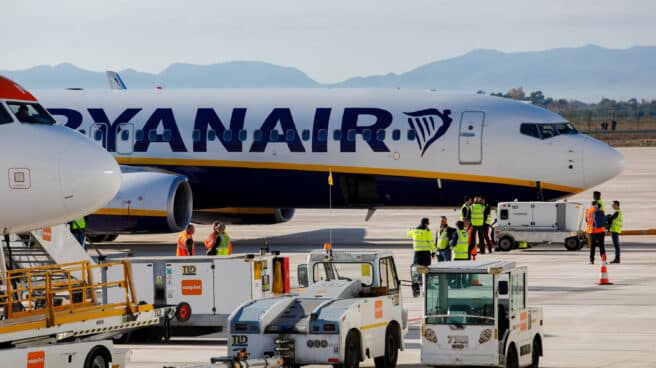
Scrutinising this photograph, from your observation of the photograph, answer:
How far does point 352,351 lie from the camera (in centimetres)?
1927

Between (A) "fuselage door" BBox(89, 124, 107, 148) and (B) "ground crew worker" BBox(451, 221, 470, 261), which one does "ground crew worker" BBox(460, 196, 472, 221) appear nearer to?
(B) "ground crew worker" BBox(451, 221, 470, 261)

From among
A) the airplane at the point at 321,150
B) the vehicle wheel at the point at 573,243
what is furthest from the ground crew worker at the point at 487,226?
the vehicle wheel at the point at 573,243

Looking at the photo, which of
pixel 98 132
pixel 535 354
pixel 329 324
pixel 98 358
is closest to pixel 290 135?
pixel 98 132

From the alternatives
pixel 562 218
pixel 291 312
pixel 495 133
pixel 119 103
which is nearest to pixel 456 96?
pixel 495 133

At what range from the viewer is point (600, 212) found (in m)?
35.5

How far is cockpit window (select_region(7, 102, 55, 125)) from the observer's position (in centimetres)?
1934

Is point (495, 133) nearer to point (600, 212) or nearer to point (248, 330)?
point (600, 212)

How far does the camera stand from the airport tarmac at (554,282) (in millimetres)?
21797

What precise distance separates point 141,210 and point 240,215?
17.8 ft

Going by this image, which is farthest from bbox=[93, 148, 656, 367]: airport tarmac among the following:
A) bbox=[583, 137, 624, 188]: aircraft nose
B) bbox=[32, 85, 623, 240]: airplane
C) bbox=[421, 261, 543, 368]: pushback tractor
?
bbox=[583, 137, 624, 188]: aircraft nose

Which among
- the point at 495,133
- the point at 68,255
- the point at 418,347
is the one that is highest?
the point at 495,133

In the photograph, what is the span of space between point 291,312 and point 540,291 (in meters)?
11.3

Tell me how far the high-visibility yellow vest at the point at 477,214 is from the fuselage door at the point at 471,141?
8.85 feet

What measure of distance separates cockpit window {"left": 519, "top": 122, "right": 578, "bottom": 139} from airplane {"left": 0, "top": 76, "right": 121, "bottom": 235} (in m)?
21.8
